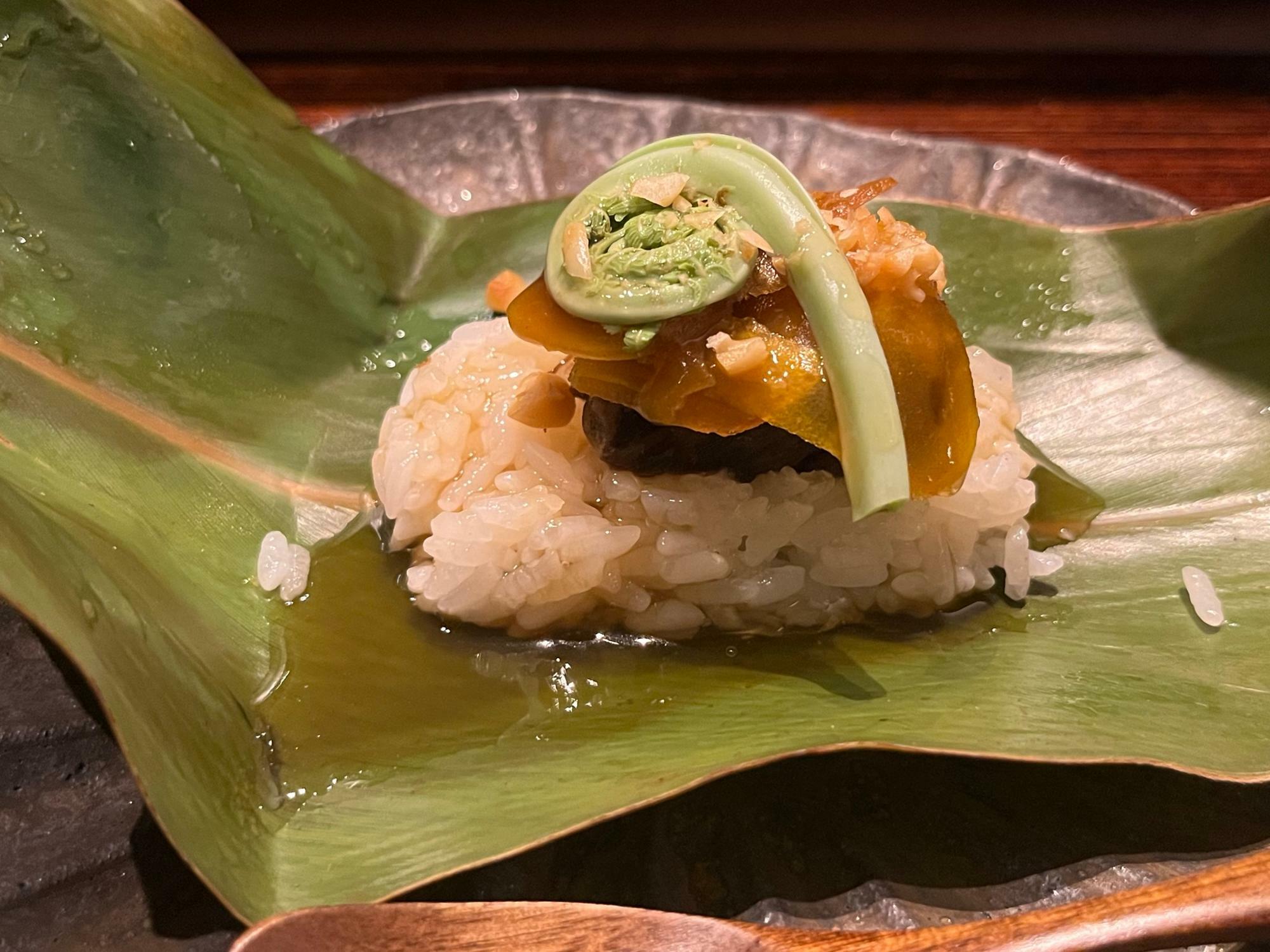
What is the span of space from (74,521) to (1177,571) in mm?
2598

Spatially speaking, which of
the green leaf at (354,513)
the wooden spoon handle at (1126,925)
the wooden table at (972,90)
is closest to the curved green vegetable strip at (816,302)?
the green leaf at (354,513)

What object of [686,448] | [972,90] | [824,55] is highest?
[824,55]

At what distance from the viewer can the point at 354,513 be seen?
2.47 m

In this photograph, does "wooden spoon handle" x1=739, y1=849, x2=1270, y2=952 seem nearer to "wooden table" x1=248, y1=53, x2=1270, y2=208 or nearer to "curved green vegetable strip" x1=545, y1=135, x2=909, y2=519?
"curved green vegetable strip" x1=545, y1=135, x2=909, y2=519

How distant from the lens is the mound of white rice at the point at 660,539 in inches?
83.7

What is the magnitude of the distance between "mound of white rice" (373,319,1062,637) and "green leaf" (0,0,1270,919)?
0.09m

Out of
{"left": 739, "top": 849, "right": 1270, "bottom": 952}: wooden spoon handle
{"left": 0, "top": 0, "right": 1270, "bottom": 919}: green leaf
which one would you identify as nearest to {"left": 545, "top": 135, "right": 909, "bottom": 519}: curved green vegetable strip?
{"left": 0, "top": 0, "right": 1270, "bottom": 919}: green leaf

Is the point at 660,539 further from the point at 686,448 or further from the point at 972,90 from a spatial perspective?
the point at 972,90

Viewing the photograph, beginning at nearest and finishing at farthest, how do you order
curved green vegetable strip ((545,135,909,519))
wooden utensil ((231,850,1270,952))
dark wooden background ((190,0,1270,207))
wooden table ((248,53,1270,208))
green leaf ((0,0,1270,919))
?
wooden utensil ((231,850,1270,952))
green leaf ((0,0,1270,919))
curved green vegetable strip ((545,135,909,519))
wooden table ((248,53,1270,208))
dark wooden background ((190,0,1270,207))

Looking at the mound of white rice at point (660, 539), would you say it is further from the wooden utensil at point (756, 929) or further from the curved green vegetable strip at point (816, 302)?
the wooden utensil at point (756, 929)

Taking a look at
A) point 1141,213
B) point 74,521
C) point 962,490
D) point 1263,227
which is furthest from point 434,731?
point 1141,213

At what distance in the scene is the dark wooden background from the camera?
494 centimetres

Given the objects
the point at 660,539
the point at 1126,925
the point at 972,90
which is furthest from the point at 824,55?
the point at 1126,925

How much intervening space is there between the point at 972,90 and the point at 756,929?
4995mm
